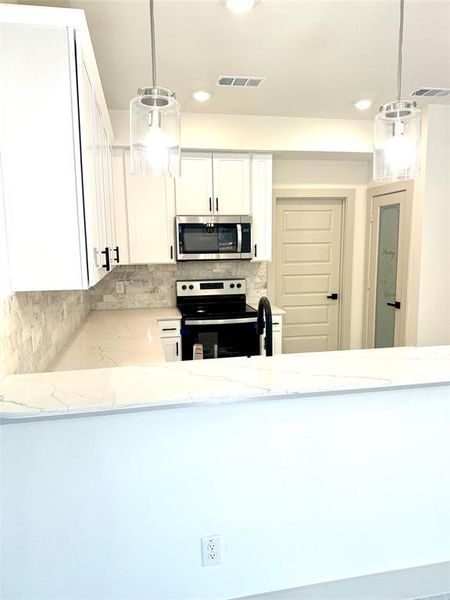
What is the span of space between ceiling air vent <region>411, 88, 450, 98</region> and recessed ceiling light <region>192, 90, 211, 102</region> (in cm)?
162

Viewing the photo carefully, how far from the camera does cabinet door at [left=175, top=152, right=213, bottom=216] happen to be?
11.9ft

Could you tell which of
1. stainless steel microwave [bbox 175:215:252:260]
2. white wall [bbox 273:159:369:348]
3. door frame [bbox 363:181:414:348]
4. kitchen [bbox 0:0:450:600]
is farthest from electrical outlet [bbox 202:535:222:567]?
white wall [bbox 273:159:369:348]

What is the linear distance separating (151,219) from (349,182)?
2263 mm

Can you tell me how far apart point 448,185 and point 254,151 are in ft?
5.83

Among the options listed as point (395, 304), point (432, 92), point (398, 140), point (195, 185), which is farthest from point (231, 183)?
point (398, 140)

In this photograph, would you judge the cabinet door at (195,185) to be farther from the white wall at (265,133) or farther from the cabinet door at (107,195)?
the cabinet door at (107,195)

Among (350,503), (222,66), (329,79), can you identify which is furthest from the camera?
(329,79)

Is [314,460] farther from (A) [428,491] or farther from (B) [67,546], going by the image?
(B) [67,546]

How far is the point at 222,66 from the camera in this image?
8.21 feet

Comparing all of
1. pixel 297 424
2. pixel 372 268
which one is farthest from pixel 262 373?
pixel 372 268

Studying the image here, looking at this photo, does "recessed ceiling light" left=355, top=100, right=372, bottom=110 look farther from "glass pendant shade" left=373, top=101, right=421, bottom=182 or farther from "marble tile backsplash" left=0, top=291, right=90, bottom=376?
"marble tile backsplash" left=0, top=291, right=90, bottom=376

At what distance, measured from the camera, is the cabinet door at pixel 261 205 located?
373cm

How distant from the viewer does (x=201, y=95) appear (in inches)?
118

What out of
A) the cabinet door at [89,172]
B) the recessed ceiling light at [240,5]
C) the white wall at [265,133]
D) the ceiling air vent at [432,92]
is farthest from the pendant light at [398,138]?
the white wall at [265,133]
